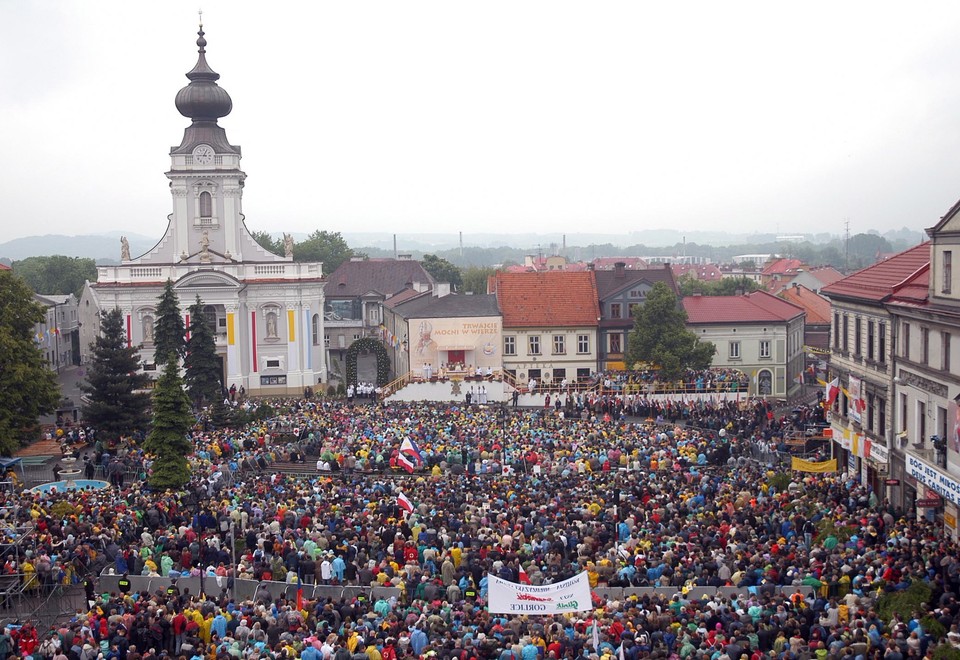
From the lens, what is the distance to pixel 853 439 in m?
33.6

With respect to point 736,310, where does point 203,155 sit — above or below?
above

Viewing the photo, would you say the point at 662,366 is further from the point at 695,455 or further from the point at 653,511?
the point at 653,511

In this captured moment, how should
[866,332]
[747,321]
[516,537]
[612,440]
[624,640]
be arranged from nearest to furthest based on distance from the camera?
1. [624,640]
2. [516,537]
3. [866,332]
4. [612,440]
5. [747,321]

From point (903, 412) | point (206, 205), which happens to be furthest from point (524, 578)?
point (206, 205)

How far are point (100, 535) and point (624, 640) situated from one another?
12.8m

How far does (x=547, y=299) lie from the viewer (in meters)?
60.2

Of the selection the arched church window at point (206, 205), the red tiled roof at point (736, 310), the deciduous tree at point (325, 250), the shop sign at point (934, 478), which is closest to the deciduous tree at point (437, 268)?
the deciduous tree at point (325, 250)

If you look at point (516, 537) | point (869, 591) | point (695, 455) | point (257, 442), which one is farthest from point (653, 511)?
point (257, 442)

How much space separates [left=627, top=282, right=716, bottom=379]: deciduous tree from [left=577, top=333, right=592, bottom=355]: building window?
401cm

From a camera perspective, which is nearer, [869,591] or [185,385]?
[869,591]

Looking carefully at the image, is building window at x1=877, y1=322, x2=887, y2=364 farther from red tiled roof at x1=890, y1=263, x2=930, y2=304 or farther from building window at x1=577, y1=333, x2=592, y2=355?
building window at x1=577, y1=333, x2=592, y2=355

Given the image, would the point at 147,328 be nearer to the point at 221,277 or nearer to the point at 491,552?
the point at 221,277

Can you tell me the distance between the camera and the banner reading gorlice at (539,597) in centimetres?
1788

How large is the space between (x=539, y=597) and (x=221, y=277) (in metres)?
44.3
